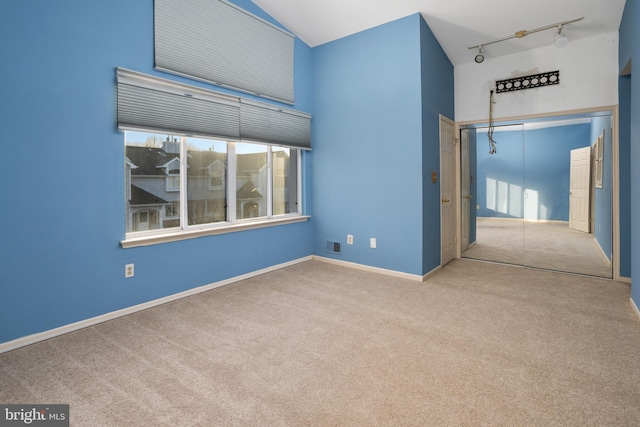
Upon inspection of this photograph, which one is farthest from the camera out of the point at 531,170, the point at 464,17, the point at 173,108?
the point at 531,170

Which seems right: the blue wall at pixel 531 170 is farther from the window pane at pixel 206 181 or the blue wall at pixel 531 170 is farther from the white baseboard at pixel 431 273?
the window pane at pixel 206 181

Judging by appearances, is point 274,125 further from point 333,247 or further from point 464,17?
point 464,17

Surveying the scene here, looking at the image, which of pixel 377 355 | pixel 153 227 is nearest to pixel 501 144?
pixel 377 355

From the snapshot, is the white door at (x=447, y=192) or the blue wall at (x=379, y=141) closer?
the blue wall at (x=379, y=141)

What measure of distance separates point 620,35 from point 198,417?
17.4 ft

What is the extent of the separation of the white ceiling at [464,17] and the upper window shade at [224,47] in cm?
39

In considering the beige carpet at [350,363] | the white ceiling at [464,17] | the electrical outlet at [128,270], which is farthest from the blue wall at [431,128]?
the electrical outlet at [128,270]

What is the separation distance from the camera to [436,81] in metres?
4.27

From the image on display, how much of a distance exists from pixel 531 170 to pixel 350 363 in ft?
21.3

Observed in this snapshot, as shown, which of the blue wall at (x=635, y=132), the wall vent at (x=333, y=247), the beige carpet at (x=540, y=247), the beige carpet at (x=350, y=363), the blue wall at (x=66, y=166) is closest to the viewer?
the beige carpet at (x=350, y=363)

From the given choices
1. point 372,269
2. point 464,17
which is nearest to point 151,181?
point 372,269

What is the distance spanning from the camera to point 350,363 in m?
2.16

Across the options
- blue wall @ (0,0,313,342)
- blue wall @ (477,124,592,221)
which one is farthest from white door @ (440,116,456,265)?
blue wall @ (0,0,313,342)

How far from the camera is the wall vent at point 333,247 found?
15.4 feet
